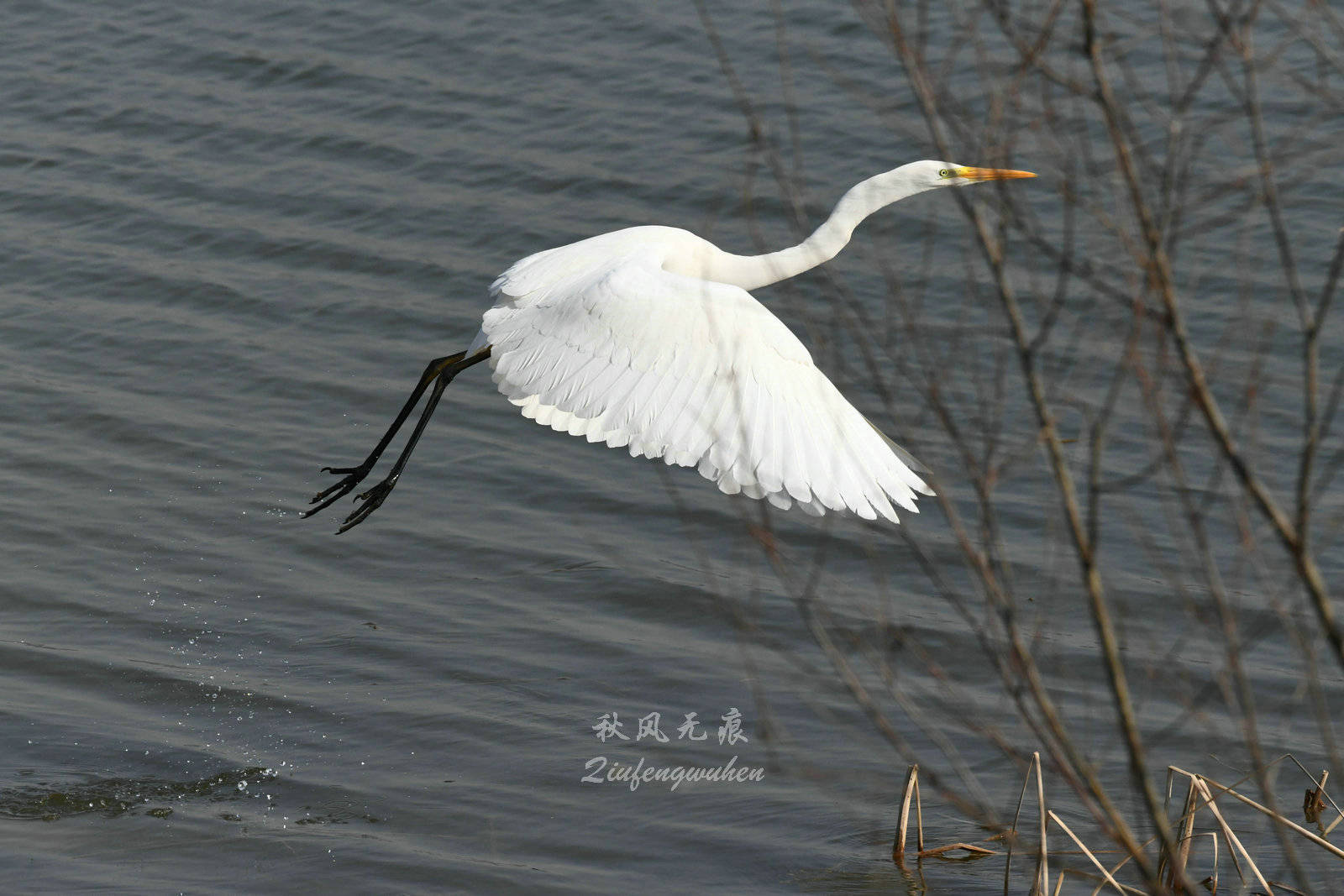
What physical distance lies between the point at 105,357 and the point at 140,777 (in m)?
3.71

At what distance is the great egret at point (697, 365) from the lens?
12.0 feet

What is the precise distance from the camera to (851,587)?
6.52m

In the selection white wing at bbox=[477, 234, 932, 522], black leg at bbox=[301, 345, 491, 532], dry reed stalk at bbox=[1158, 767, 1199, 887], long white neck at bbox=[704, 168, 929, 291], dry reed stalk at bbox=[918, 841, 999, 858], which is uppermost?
long white neck at bbox=[704, 168, 929, 291]

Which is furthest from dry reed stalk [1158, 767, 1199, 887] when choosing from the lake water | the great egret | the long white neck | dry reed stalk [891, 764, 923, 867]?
the long white neck

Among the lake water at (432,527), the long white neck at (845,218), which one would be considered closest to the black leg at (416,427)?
the lake water at (432,527)

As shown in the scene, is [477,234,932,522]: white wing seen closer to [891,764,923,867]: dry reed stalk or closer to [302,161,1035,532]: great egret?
[302,161,1035,532]: great egret

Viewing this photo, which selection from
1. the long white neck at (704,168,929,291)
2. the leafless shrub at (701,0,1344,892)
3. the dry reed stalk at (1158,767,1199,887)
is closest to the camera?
the leafless shrub at (701,0,1344,892)

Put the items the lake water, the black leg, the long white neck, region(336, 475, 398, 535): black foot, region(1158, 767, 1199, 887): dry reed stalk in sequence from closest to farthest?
region(1158, 767, 1199, 887): dry reed stalk, the lake water, the long white neck, the black leg, region(336, 475, 398, 535): black foot

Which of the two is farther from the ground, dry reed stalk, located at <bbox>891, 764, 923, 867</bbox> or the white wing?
the white wing

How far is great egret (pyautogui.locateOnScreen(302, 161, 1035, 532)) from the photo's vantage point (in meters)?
3.64

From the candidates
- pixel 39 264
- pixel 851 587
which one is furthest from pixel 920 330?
pixel 39 264

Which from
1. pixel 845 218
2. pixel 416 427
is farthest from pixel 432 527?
pixel 845 218

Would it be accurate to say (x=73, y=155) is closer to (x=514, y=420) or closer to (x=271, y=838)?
(x=514, y=420)

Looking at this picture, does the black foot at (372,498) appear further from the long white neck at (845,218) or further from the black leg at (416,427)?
the long white neck at (845,218)
